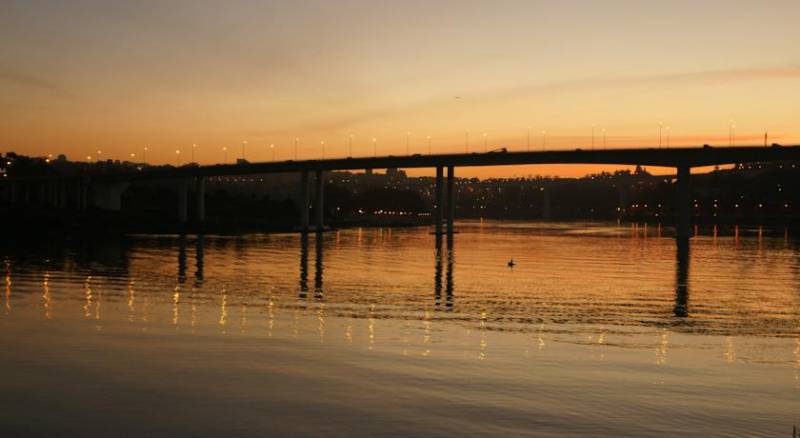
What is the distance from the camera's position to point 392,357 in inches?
985

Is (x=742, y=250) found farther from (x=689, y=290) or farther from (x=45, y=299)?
(x=45, y=299)

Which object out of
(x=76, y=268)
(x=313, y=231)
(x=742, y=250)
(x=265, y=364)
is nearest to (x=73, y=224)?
(x=313, y=231)

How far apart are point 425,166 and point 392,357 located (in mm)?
133998

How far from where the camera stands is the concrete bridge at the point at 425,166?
123562 mm

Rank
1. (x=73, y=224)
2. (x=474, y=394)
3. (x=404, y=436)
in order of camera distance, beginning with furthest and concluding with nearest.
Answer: (x=73, y=224) < (x=474, y=394) < (x=404, y=436)

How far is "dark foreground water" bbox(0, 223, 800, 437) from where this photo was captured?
18.0m

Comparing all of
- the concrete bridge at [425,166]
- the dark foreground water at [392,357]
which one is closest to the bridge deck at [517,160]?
the concrete bridge at [425,166]

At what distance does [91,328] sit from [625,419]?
1908cm

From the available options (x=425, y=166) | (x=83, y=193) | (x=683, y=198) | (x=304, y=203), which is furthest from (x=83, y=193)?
(x=683, y=198)

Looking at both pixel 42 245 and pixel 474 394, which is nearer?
pixel 474 394

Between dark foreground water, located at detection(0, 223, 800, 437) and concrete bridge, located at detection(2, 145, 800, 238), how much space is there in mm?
75082

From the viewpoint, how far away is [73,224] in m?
130

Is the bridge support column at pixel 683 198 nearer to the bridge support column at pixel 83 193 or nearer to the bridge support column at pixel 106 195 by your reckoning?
the bridge support column at pixel 106 195

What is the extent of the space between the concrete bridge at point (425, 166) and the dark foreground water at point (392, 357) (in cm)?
7508
